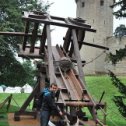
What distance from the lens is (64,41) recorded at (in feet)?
50.7

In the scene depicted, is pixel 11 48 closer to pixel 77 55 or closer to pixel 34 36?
pixel 34 36

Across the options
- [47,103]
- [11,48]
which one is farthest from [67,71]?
[11,48]

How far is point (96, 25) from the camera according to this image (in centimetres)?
6259

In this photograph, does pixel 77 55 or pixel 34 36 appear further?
pixel 34 36

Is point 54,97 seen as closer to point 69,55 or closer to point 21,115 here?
point 69,55

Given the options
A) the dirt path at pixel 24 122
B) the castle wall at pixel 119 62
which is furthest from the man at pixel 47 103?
the castle wall at pixel 119 62

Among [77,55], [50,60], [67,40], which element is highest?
[67,40]

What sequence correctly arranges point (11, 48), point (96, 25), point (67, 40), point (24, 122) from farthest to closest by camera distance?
point (96, 25) < point (11, 48) < point (24, 122) < point (67, 40)

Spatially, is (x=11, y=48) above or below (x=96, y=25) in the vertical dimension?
below

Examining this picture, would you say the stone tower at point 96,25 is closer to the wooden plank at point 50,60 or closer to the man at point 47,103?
the wooden plank at point 50,60

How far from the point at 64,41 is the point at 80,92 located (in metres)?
3.35

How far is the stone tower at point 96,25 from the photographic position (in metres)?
61.1

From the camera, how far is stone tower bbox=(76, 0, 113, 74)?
61.1m

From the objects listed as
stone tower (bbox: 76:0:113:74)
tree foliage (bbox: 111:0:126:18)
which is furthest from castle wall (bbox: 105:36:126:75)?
tree foliage (bbox: 111:0:126:18)
